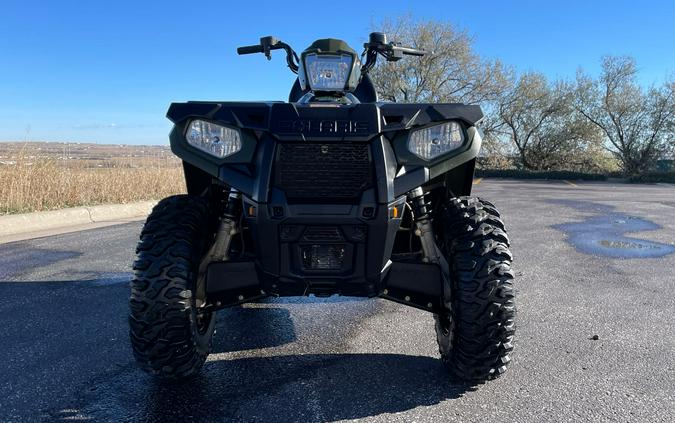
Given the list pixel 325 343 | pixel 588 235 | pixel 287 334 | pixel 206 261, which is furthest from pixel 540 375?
pixel 588 235

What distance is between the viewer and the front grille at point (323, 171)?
232 centimetres

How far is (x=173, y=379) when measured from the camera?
2650 millimetres

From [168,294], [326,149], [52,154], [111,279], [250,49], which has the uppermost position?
[250,49]

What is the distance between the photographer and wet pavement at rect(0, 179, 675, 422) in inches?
96.8

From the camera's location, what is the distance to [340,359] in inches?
122

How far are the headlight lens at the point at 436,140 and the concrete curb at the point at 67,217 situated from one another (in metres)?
7.72

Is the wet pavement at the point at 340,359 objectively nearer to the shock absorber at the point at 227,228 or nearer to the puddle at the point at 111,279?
the puddle at the point at 111,279

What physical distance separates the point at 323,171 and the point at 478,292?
934 millimetres

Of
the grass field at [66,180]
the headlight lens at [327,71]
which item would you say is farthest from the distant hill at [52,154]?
the headlight lens at [327,71]

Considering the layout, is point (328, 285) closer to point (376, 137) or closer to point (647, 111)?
point (376, 137)

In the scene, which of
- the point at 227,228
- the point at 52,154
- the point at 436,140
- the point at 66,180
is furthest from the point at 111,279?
the point at 52,154

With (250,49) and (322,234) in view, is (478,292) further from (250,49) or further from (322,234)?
(250,49)

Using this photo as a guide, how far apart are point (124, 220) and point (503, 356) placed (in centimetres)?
881

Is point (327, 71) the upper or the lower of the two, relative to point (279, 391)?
upper
